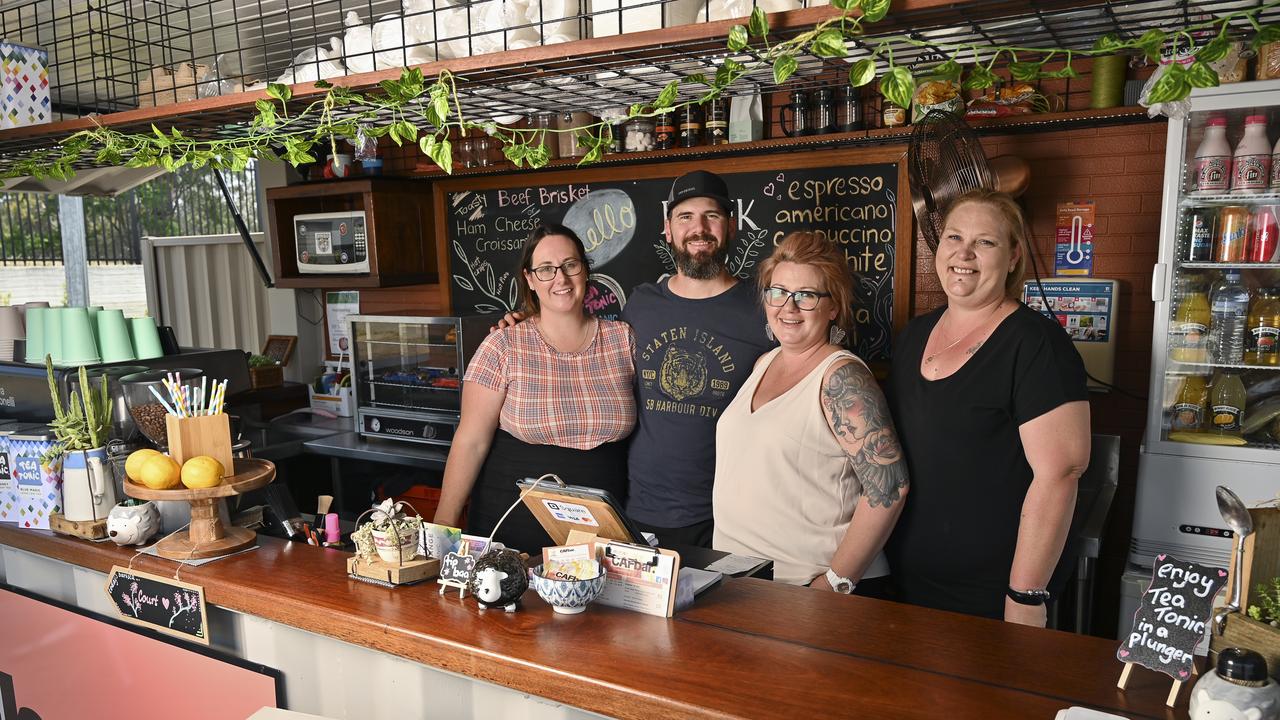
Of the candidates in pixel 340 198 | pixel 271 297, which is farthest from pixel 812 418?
pixel 271 297

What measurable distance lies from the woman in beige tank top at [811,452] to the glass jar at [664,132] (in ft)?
6.08

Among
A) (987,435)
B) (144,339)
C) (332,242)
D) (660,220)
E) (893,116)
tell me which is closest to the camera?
(987,435)

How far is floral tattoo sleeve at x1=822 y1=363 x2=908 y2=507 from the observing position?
202 cm

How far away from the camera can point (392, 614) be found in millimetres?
1652

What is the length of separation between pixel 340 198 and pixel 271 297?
0.92 meters

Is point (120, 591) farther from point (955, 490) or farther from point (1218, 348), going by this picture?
point (1218, 348)

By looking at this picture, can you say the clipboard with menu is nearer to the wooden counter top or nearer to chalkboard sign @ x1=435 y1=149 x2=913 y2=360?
the wooden counter top

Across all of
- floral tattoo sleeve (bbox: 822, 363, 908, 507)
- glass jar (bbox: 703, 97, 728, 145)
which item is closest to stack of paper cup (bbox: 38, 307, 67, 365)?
floral tattoo sleeve (bbox: 822, 363, 908, 507)

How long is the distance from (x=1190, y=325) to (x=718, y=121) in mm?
1988

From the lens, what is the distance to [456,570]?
1.74 metres

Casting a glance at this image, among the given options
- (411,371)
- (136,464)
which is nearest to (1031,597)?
(136,464)

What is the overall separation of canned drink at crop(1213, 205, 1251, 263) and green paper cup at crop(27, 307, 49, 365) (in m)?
3.79

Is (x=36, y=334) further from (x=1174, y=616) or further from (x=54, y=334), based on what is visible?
(x=1174, y=616)

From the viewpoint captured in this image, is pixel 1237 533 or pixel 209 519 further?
pixel 209 519
